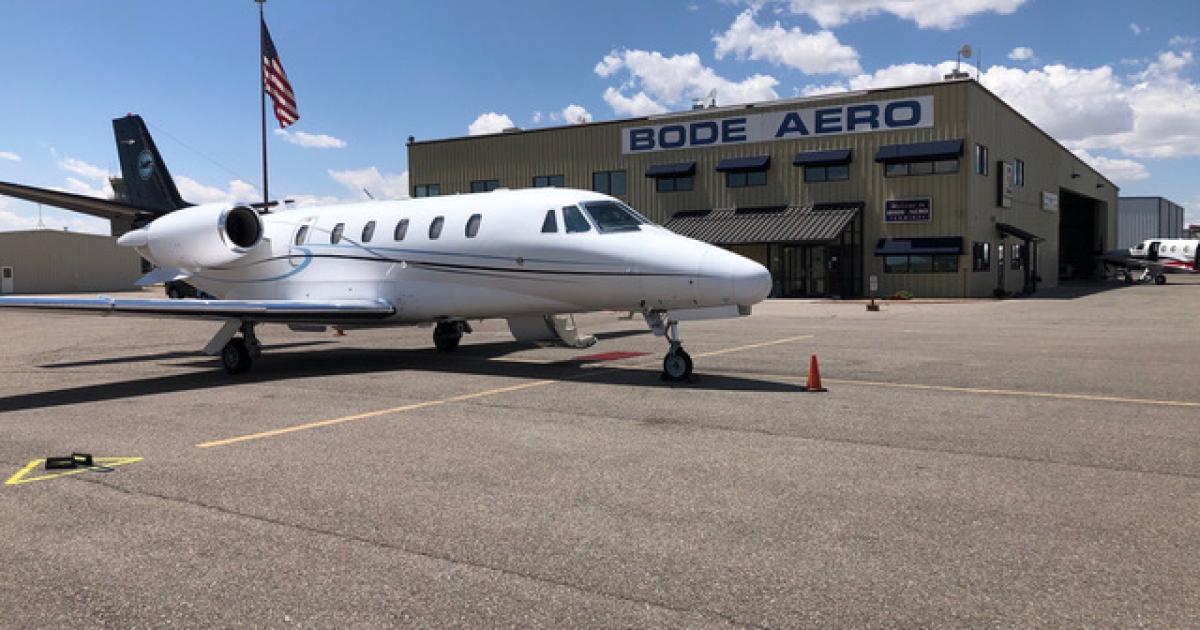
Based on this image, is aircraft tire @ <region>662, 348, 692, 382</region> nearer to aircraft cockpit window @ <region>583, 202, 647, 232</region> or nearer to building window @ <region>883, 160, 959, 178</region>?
aircraft cockpit window @ <region>583, 202, 647, 232</region>

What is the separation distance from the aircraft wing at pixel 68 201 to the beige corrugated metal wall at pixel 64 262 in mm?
48135

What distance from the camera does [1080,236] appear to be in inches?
2869

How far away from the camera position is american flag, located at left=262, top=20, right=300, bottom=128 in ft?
98.6

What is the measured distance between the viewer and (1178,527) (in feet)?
15.8

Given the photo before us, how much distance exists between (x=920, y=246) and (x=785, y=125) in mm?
9003

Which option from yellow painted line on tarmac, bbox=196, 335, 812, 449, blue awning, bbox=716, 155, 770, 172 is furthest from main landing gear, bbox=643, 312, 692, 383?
blue awning, bbox=716, 155, 770, 172

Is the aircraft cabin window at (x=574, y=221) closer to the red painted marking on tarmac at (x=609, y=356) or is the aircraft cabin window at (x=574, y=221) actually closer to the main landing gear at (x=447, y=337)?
the red painted marking on tarmac at (x=609, y=356)

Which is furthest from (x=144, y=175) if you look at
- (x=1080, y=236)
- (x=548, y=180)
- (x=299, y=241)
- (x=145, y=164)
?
(x=1080, y=236)

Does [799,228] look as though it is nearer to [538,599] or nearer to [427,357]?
[427,357]

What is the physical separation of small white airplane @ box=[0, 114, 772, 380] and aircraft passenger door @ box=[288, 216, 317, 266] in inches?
1.1

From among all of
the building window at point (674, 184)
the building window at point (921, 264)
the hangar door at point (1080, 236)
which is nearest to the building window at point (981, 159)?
the building window at point (921, 264)

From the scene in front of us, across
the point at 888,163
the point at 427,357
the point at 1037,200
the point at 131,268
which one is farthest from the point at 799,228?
the point at 131,268

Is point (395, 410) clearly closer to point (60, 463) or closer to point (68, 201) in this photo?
point (60, 463)

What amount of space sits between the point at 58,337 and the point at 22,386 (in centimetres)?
1165
